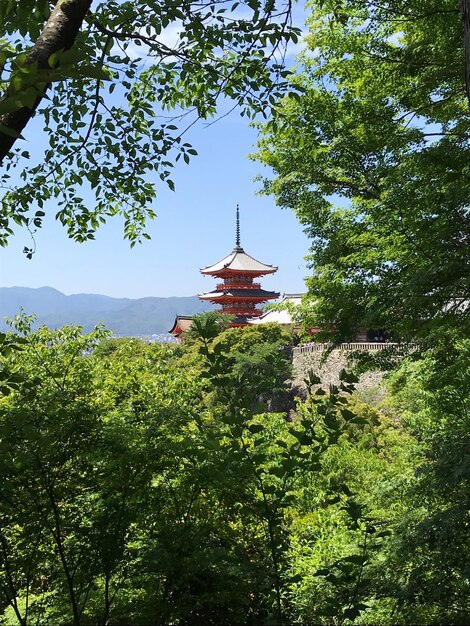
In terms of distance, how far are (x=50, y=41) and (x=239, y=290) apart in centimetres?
3650

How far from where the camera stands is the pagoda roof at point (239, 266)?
125 ft

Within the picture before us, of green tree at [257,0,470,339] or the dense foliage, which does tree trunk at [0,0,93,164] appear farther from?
green tree at [257,0,470,339]

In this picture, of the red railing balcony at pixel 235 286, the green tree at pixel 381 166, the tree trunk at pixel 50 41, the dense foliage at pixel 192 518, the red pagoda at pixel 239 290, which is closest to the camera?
the tree trunk at pixel 50 41

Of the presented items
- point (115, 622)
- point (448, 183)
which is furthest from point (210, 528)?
point (448, 183)

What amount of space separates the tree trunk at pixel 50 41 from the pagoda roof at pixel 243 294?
35494 mm

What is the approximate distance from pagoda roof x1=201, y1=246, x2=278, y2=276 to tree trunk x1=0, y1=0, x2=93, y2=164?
35.8 metres

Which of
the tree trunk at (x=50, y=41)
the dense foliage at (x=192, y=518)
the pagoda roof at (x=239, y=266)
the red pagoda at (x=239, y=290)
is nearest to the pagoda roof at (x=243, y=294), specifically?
the red pagoda at (x=239, y=290)

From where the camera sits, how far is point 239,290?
125 ft

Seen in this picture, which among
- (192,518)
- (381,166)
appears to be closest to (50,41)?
(192,518)

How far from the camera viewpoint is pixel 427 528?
2.43 meters

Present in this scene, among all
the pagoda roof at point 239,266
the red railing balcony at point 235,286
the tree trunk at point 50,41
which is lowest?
the tree trunk at point 50,41

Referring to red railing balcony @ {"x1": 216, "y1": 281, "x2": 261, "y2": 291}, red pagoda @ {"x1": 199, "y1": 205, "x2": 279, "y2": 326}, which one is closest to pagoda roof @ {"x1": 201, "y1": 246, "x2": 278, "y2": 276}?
red pagoda @ {"x1": 199, "y1": 205, "x2": 279, "y2": 326}

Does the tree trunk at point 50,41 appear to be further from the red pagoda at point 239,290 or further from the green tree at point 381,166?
the red pagoda at point 239,290

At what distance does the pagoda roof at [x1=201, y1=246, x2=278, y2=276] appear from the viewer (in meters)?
38.2
